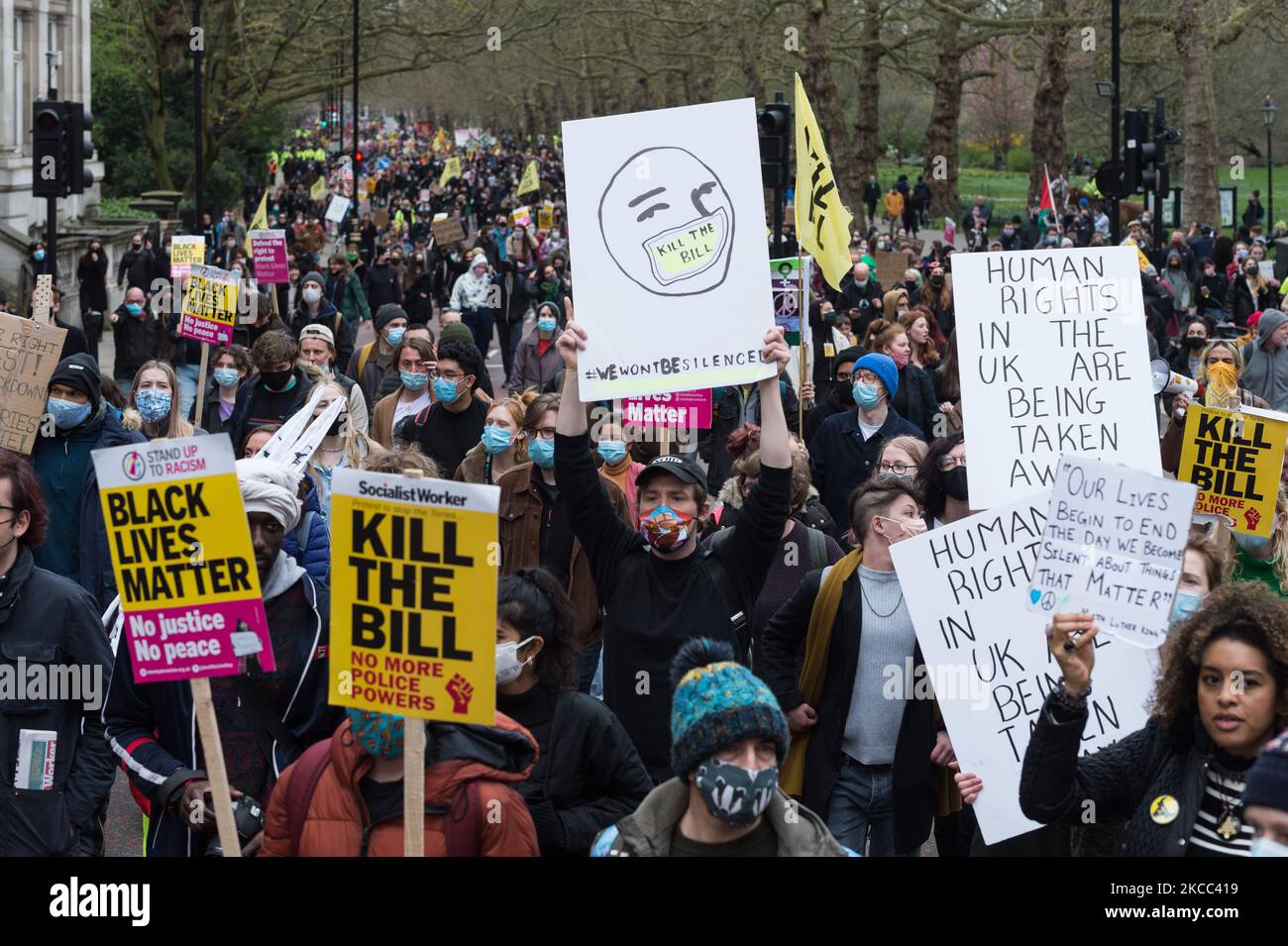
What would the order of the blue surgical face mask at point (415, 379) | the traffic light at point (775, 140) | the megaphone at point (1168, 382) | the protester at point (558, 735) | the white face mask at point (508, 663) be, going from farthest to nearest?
the traffic light at point (775, 140) → the blue surgical face mask at point (415, 379) → the megaphone at point (1168, 382) → the white face mask at point (508, 663) → the protester at point (558, 735)

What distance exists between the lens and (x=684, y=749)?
3.87 m

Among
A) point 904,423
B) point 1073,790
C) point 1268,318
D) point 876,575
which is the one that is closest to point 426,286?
point 1268,318

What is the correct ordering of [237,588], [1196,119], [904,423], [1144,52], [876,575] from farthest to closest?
[1144,52], [1196,119], [904,423], [876,575], [237,588]

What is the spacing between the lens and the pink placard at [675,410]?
30.1ft

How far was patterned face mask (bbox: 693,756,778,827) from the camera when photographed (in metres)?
3.78

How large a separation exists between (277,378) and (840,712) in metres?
5.50

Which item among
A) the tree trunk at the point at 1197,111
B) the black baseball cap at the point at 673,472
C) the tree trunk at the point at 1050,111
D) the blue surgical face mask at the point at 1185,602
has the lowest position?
the blue surgical face mask at the point at 1185,602

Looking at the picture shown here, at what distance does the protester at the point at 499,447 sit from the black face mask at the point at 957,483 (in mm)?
2254

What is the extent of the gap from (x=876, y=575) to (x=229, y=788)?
1.97 meters

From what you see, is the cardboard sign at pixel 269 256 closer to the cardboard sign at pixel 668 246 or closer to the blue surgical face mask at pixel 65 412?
the blue surgical face mask at pixel 65 412

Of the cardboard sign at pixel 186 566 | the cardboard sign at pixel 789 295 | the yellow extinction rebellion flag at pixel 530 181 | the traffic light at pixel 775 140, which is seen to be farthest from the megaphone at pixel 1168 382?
the yellow extinction rebellion flag at pixel 530 181

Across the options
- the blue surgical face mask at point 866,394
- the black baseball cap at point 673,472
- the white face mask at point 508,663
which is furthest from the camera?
the blue surgical face mask at point 866,394

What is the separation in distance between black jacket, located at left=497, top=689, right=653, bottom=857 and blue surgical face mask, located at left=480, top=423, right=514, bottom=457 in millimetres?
3731
